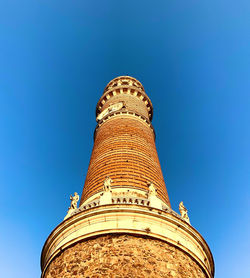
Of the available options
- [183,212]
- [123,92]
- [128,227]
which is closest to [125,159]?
[183,212]

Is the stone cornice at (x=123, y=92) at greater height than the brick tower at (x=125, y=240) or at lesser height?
greater

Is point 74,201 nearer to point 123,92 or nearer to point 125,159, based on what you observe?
point 125,159

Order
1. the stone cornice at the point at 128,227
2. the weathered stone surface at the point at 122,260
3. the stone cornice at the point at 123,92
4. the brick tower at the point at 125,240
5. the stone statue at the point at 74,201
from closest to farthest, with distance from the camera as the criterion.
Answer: the weathered stone surface at the point at 122,260
the brick tower at the point at 125,240
the stone cornice at the point at 128,227
the stone statue at the point at 74,201
the stone cornice at the point at 123,92

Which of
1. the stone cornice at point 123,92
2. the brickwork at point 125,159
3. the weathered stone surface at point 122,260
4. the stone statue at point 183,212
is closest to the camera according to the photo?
the weathered stone surface at point 122,260

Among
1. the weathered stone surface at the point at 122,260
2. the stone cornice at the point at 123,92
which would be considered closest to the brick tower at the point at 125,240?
the weathered stone surface at the point at 122,260

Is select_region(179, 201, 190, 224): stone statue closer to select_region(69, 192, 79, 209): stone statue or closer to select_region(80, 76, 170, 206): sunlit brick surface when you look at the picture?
select_region(80, 76, 170, 206): sunlit brick surface

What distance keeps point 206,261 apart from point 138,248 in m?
2.83

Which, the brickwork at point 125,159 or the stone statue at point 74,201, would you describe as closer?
the stone statue at point 74,201

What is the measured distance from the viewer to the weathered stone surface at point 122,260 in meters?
7.41

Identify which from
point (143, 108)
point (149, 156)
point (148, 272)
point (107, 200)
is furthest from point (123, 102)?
point (148, 272)

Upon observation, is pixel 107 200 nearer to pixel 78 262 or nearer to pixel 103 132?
pixel 78 262

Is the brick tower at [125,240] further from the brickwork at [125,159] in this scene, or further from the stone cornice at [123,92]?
the stone cornice at [123,92]

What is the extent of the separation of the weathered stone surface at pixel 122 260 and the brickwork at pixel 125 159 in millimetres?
2969

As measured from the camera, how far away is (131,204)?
28.8ft
